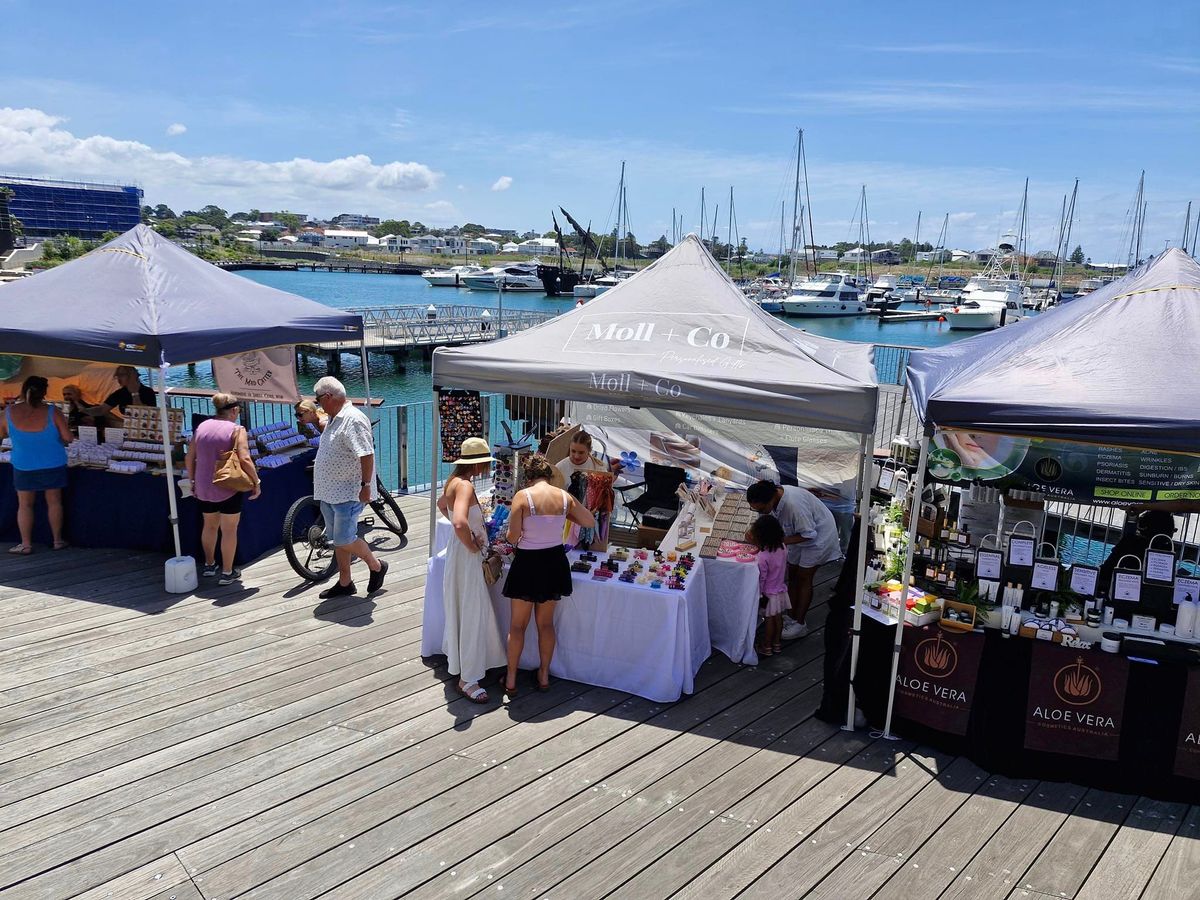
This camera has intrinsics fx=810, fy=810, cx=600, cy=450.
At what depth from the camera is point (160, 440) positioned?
6.86 metres

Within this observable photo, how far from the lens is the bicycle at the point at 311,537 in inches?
246

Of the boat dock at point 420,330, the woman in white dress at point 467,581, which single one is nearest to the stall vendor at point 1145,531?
the woman in white dress at point 467,581

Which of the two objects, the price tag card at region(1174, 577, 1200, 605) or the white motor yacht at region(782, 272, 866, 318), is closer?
the price tag card at region(1174, 577, 1200, 605)

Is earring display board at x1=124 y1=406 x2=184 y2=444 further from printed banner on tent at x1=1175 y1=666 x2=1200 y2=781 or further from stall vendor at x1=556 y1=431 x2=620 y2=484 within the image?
printed banner on tent at x1=1175 y1=666 x2=1200 y2=781

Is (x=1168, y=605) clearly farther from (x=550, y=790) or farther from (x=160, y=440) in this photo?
(x=160, y=440)

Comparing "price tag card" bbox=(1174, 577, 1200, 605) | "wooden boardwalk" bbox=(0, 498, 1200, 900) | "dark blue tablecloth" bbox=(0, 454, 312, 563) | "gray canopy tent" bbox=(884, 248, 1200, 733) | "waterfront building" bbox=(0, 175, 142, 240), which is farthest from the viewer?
"waterfront building" bbox=(0, 175, 142, 240)

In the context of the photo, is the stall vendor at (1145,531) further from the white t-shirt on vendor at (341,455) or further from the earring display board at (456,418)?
the white t-shirt on vendor at (341,455)

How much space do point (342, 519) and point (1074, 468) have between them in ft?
15.9

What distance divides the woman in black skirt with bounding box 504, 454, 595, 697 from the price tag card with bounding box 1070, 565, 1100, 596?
2.61 metres

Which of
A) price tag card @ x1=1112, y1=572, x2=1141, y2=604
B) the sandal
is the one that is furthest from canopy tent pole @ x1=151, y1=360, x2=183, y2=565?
price tag card @ x1=1112, y1=572, x2=1141, y2=604

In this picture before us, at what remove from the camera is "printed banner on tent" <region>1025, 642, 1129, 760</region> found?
4.07m

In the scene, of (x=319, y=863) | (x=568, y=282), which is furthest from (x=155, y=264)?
(x=568, y=282)

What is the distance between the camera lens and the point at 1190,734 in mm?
3979

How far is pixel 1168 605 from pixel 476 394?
4379mm
